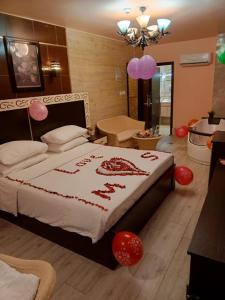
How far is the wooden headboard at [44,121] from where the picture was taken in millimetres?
2869

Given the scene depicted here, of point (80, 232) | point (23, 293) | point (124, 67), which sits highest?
point (124, 67)

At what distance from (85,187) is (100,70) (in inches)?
124

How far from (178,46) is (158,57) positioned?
56cm

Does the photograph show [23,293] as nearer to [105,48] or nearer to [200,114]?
[105,48]

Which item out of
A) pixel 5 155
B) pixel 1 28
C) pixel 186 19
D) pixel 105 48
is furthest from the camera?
pixel 105 48

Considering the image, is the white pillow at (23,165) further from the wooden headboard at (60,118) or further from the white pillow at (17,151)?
the wooden headboard at (60,118)

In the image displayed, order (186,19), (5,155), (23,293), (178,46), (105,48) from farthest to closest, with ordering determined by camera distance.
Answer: (178,46) < (105,48) < (186,19) < (5,155) < (23,293)

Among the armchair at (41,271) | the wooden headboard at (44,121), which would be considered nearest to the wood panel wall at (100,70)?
the wooden headboard at (44,121)

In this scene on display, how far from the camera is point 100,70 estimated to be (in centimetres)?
460

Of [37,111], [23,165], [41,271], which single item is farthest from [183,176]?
[41,271]

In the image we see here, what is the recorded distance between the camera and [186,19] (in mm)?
3342

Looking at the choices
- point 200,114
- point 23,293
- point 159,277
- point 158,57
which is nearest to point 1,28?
point 23,293

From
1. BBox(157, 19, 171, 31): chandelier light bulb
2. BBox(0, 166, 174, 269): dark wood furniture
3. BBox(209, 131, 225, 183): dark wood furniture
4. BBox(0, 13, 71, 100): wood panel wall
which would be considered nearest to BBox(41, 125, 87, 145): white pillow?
BBox(0, 13, 71, 100): wood panel wall

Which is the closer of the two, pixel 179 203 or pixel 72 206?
pixel 72 206
